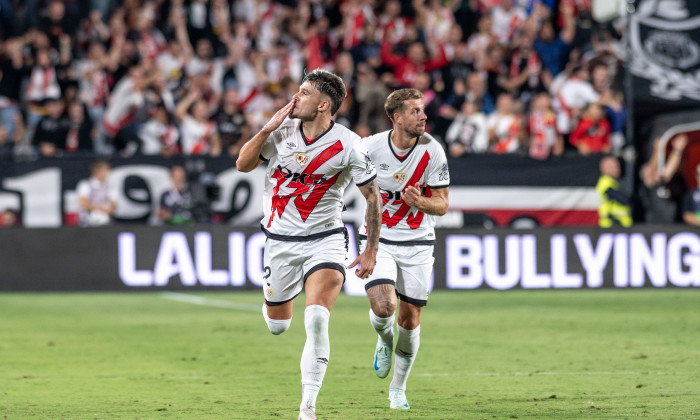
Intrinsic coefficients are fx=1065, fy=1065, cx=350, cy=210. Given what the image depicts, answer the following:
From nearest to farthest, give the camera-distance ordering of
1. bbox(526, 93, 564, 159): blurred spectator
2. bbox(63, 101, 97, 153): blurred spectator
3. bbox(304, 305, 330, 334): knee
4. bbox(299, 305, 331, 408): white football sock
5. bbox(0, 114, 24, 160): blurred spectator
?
bbox(299, 305, 331, 408): white football sock < bbox(304, 305, 330, 334): knee < bbox(0, 114, 24, 160): blurred spectator < bbox(63, 101, 97, 153): blurred spectator < bbox(526, 93, 564, 159): blurred spectator

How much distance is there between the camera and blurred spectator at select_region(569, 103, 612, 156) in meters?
18.5

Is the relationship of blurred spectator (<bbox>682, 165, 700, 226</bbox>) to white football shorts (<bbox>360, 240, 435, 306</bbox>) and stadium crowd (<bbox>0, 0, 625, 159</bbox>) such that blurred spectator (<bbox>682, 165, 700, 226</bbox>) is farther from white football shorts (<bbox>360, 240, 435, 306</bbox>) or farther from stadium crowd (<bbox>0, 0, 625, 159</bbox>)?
white football shorts (<bbox>360, 240, 435, 306</bbox>)

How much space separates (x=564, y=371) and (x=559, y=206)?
8.53 m

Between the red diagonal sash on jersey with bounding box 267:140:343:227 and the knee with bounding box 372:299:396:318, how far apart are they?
1.05 m

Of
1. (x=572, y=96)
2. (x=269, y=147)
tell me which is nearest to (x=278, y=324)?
(x=269, y=147)

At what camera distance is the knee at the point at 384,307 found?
7930 mm

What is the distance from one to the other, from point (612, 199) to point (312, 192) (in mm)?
11133

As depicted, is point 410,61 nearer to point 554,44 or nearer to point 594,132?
point 554,44

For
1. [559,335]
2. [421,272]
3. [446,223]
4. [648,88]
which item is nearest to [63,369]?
[421,272]

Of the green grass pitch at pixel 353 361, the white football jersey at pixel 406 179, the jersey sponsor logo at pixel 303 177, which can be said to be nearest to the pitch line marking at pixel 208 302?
the green grass pitch at pixel 353 361

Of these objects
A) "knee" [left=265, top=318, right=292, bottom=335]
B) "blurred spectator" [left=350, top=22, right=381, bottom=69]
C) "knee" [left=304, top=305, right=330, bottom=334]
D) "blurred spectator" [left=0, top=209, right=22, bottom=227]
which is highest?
"blurred spectator" [left=350, top=22, right=381, bottom=69]

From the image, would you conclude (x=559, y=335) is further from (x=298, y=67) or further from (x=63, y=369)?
(x=298, y=67)

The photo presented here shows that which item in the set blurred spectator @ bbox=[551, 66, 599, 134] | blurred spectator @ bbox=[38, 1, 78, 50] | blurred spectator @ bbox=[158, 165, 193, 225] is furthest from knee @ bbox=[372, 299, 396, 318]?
blurred spectator @ bbox=[38, 1, 78, 50]

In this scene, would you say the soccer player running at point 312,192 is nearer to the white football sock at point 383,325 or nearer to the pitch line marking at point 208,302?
the white football sock at point 383,325
